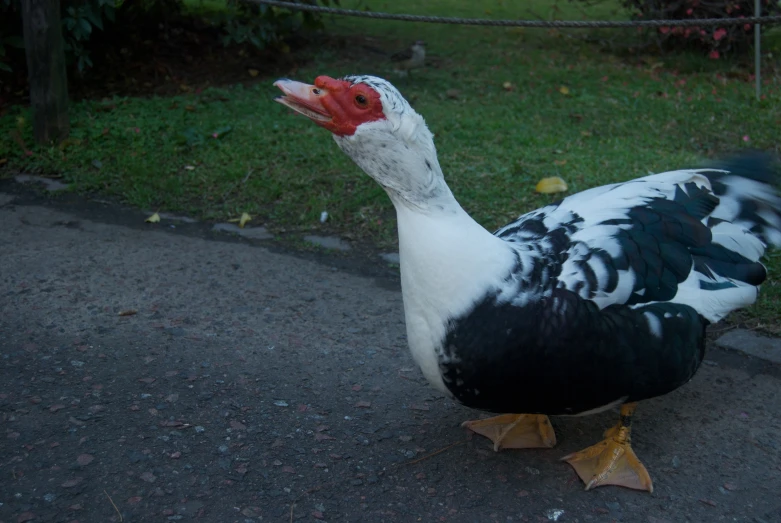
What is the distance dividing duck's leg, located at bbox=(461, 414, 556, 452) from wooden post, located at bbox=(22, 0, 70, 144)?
145 inches

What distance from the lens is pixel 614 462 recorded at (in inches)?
99.7

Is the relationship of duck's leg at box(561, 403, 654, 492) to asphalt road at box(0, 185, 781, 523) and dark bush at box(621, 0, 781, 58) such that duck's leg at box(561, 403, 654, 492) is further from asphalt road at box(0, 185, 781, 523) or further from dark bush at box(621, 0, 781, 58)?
dark bush at box(621, 0, 781, 58)

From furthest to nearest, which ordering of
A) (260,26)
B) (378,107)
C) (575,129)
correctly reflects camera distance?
(260,26) < (575,129) < (378,107)

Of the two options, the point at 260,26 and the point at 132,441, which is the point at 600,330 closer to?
the point at 132,441

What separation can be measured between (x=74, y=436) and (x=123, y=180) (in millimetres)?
2536

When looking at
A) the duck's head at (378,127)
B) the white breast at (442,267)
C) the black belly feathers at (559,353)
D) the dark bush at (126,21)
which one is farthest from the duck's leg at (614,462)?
the dark bush at (126,21)

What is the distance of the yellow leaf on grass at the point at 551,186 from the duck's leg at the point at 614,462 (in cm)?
192

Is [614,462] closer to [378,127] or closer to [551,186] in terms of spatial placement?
[378,127]

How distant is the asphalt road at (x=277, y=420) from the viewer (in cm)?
240

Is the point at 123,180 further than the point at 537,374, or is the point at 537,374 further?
the point at 123,180

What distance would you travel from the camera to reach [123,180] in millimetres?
4863

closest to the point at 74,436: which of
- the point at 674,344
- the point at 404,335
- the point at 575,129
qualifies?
the point at 404,335

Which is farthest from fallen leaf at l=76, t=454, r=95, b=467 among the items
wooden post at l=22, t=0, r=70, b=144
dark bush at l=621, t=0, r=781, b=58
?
dark bush at l=621, t=0, r=781, b=58

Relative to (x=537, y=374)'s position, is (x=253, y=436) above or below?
below
